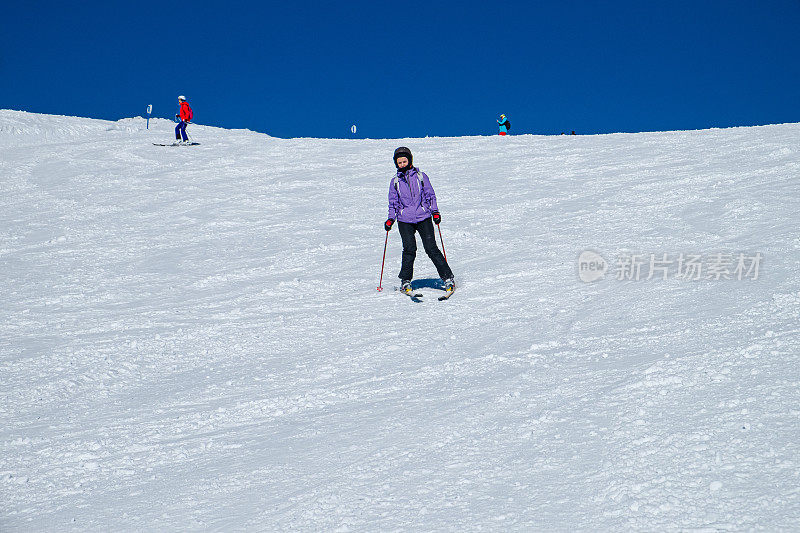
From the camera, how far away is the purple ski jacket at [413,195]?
767 cm

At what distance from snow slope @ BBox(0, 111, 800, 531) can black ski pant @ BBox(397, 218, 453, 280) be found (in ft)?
1.52

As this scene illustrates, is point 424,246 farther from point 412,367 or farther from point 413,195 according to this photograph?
point 412,367

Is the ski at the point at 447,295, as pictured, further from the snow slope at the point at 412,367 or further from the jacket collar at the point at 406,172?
the jacket collar at the point at 406,172

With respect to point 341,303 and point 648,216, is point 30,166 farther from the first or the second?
point 648,216

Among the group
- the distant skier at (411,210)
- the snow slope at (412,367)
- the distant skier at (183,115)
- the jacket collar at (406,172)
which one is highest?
the distant skier at (183,115)

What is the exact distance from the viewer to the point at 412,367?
5402mm

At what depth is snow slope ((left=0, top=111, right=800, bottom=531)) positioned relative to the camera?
10.9 feet

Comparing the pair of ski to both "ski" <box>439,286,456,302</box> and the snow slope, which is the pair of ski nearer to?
"ski" <box>439,286,456,302</box>

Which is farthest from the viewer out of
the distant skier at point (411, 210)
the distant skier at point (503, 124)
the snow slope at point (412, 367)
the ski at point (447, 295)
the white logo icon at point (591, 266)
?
the distant skier at point (503, 124)

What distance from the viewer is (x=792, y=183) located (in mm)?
10070

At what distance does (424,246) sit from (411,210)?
1.65ft

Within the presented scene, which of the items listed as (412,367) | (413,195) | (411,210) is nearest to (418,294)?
(411,210)

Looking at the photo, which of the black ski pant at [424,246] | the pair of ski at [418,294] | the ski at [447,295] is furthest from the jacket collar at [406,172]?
the ski at [447,295]

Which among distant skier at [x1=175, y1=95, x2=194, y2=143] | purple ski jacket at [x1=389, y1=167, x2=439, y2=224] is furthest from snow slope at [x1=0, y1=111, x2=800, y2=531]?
distant skier at [x1=175, y1=95, x2=194, y2=143]
